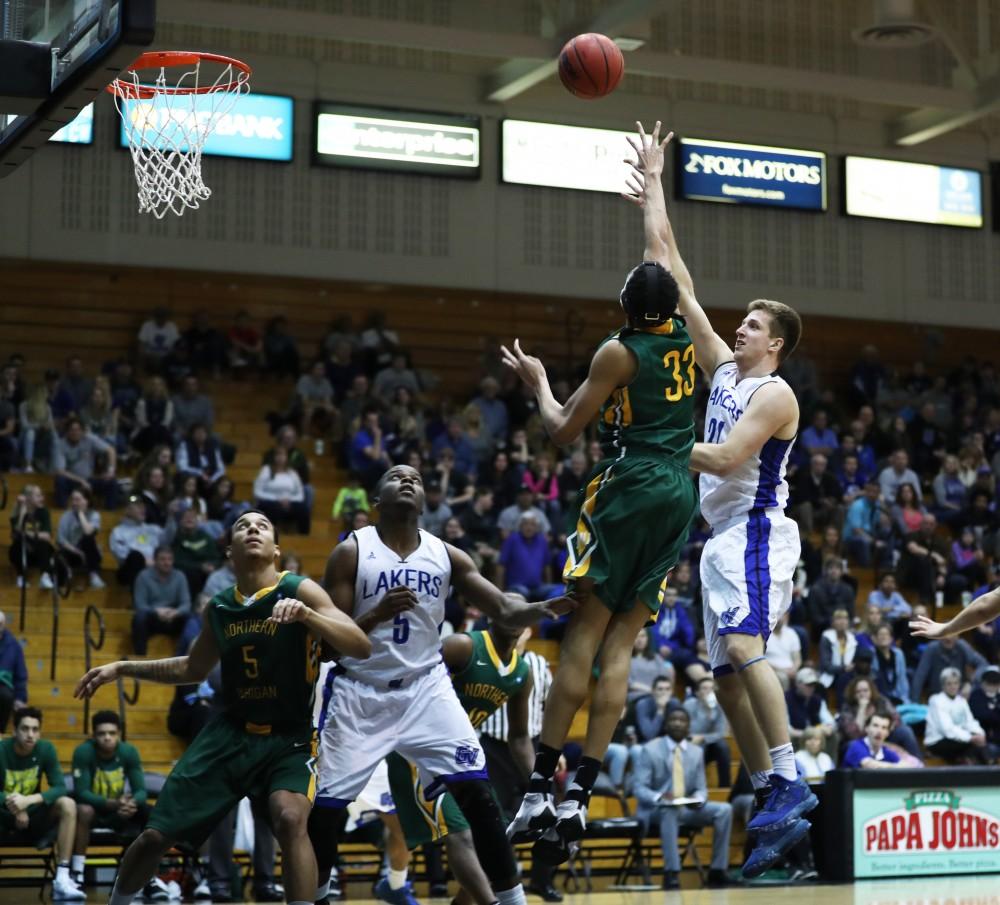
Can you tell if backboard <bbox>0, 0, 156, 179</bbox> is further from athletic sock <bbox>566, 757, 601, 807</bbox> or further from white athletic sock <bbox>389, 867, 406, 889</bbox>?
white athletic sock <bbox>389, 867, 406, 889</bbox>

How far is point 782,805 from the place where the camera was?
7492mm

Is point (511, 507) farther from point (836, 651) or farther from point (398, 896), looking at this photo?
point (398, 896)

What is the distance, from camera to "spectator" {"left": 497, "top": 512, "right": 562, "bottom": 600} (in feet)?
60.1

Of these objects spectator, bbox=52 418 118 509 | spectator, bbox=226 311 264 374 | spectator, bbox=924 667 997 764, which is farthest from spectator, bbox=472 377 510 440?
spectator, bbox=924 667 997 764

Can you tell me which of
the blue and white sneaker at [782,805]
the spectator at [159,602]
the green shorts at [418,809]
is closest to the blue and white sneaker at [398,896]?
the green shorts at [418,809]

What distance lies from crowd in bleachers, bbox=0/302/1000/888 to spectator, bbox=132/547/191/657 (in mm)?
23

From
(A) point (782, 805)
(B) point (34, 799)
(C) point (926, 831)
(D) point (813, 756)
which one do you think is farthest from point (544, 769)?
(D) point (813, 756)

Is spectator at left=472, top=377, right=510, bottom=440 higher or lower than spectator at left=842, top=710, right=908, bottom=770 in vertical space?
higher

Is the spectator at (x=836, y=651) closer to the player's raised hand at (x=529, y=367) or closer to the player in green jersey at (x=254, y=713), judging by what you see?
the player in green jersey at (x=254, y=713)

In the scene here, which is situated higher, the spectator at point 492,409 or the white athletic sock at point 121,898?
the spectator at point 492,409

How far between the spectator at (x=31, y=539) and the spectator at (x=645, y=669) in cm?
626

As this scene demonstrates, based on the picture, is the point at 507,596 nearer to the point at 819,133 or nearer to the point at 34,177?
the point at 34,177

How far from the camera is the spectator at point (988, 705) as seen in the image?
698 inches

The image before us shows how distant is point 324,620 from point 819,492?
14.8 metres
